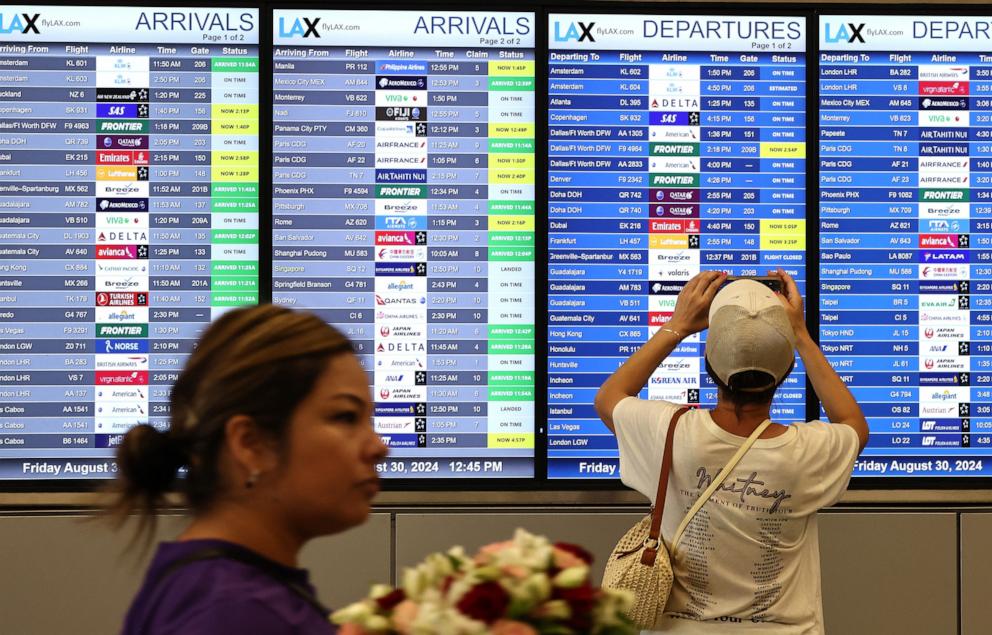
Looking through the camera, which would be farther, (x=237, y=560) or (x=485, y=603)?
(x=237, y=560)

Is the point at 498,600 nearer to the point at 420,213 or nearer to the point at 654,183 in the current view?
the point at 420,213

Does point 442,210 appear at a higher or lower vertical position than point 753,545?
higher

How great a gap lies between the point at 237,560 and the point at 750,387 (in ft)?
5.13

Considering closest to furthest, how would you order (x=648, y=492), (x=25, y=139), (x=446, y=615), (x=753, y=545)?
(x=446, y=615)
(x=753, y=545)
(x=648, y=492)
(x=25, y=139)

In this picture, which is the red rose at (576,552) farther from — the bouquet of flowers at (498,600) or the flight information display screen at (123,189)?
the flight information display screen at (123,189)

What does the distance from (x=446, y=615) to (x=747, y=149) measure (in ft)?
9.98

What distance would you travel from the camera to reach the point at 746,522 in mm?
2502

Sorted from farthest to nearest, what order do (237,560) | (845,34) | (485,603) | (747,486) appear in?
(845,34), (747,486), (237,560), (485,603)

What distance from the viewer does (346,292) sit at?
3814 millimetres

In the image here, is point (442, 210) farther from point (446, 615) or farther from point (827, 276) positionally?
point (446, 615)

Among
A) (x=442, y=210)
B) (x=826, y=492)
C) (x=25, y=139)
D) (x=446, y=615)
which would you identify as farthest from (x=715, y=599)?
(x=25, y=139)

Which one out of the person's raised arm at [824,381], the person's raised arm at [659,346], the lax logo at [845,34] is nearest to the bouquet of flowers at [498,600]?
the person's raised arm at [659,346]

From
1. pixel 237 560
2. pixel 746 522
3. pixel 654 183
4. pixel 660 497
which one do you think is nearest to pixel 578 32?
pixel 654 183

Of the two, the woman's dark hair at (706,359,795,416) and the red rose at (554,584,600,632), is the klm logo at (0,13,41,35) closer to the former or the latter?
the woman's dark hair at (706,359,795,416)
